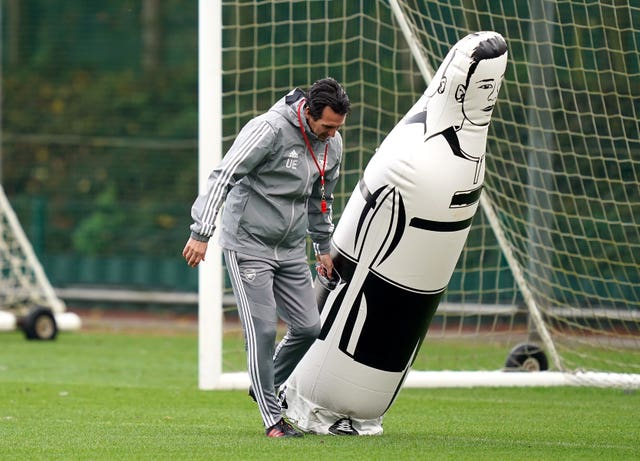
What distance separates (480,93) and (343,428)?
1861mm

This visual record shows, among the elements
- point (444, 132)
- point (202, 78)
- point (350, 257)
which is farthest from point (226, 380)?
point (444, 132)

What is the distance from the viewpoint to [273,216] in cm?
623

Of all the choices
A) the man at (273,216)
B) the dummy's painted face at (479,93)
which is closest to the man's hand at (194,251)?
the man at (273,216)

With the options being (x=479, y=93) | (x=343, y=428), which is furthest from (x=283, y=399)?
(x=479, y=93)

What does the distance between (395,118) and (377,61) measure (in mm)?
682

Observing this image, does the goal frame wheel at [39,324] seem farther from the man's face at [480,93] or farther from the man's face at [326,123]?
the man's face at [480,93]

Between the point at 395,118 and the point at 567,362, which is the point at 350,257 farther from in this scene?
the point at 395,118

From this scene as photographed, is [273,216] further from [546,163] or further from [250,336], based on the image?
[546,163]

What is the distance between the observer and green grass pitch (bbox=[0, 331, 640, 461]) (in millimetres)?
5789

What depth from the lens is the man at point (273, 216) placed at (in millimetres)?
6105

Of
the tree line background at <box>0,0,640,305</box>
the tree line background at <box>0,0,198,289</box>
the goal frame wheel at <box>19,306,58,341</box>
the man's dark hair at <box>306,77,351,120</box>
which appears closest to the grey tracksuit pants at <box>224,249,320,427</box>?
the man's dark hair at <box>306,77,351,120</box>

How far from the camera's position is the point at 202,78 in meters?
8.79

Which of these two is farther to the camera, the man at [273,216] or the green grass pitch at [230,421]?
the man at [273,216]

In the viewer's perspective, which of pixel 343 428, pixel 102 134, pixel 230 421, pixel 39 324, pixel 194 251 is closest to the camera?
pixel 194 251
